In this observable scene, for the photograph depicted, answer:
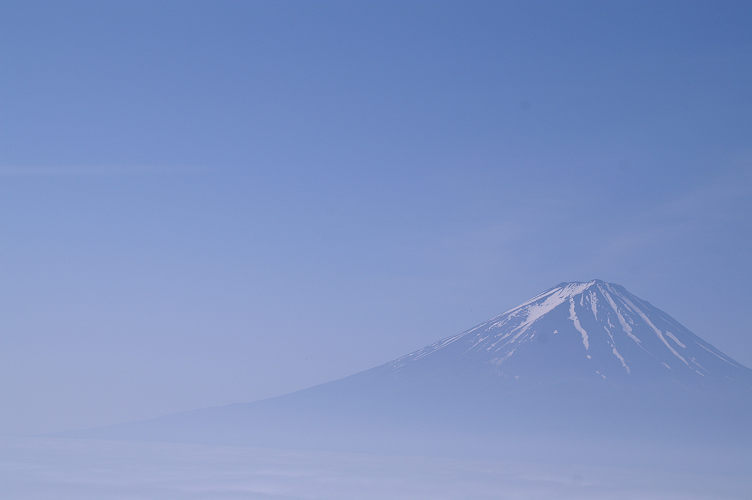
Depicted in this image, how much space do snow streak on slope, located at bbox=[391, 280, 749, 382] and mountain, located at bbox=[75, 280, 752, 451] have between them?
0.13 m

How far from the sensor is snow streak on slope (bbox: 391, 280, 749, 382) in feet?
328

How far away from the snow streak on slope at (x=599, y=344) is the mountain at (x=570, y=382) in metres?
0.13

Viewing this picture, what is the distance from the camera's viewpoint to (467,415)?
10650 centimetres

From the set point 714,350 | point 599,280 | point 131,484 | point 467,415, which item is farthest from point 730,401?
point 131,484

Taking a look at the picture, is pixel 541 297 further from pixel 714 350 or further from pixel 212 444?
pixel 212 444

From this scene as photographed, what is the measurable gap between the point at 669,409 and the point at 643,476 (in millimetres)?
Result: 25140

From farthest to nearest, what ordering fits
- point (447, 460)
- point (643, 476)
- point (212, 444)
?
1. point (212, 444)
2. point (447, 460)
3. point (643, 476)

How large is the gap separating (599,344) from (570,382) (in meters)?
5.86

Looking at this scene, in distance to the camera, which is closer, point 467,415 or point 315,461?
point 315,461

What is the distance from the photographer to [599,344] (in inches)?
3984

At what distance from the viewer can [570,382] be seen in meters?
103

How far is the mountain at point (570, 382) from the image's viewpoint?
100 m

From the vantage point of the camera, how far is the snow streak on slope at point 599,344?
100 meters

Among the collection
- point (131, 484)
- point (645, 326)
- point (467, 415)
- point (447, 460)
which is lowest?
point (131, 484)
